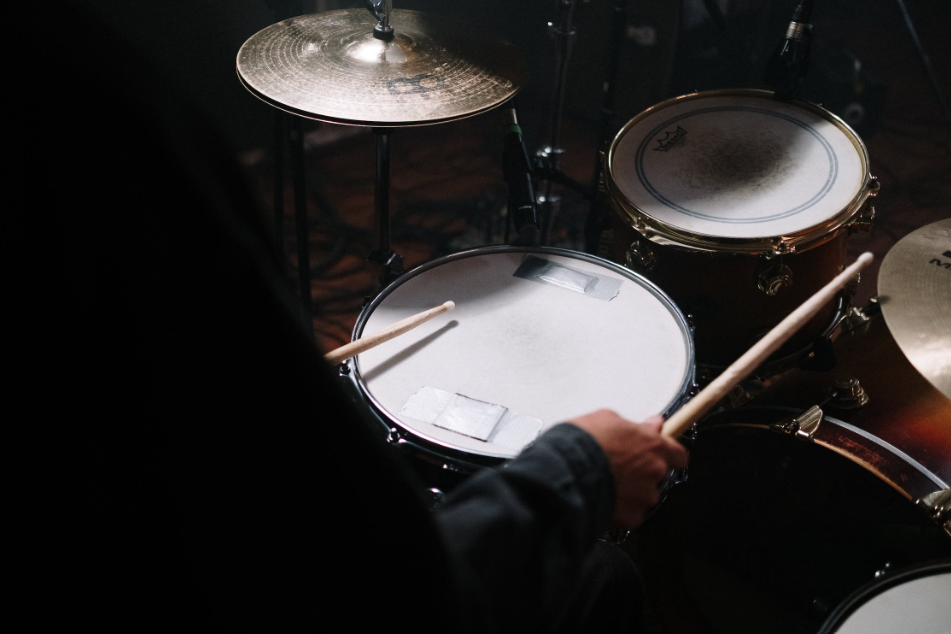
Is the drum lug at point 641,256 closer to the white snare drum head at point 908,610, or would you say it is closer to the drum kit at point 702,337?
the drum kit at point 702,337

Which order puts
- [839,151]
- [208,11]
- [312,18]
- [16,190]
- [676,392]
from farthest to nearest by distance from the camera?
[208,11] → [312,18] → [839,151] → [676,392] → [16,190]

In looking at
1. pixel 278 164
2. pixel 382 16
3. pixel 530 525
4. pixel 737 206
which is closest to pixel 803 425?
pixel 737 206

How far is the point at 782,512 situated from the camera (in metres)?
1.10

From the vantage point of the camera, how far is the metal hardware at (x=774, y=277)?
45.8 inches

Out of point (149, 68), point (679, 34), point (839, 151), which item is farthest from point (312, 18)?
point (679, 34)

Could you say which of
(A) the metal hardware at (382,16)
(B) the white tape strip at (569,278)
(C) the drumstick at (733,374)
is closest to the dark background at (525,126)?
(A) the metal hardware at (382,16)

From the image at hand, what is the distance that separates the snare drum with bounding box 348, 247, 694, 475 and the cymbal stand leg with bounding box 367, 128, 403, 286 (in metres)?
0.31

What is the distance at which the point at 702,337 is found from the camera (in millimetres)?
1290

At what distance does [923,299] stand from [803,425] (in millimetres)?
224

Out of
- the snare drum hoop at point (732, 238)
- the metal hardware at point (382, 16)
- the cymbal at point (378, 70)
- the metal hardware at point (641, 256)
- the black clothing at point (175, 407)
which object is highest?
the black clothing at point (175, 407)

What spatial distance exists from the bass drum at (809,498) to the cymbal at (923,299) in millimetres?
116

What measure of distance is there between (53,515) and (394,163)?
2.42m

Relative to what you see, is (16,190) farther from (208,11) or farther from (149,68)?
(208,11)

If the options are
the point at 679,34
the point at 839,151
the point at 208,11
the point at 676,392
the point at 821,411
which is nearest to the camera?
the point at 676,392
